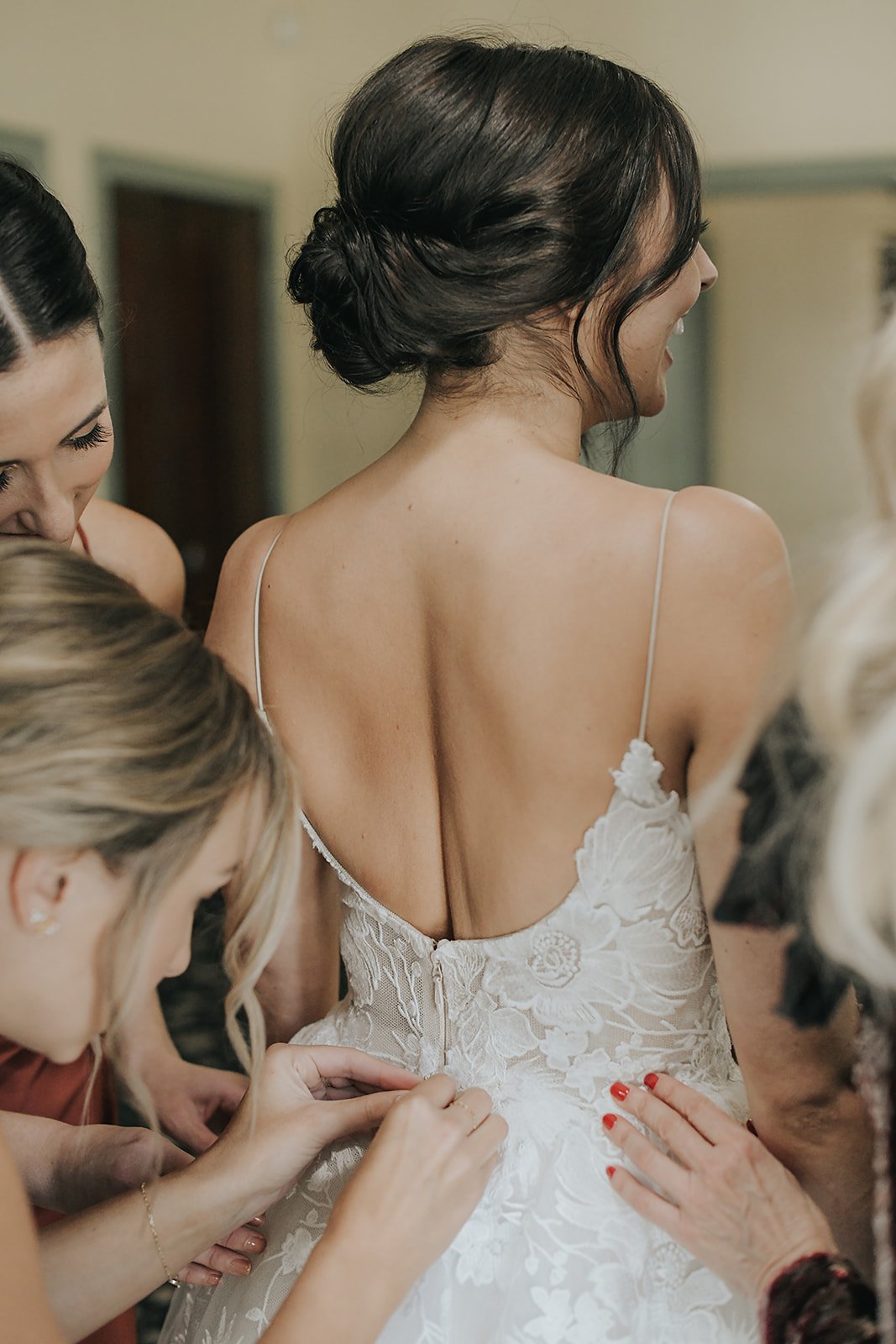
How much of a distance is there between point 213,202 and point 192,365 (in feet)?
2.18

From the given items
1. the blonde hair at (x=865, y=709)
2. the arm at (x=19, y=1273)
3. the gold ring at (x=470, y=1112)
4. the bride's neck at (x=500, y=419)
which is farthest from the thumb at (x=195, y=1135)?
the blonde hair at (x=865, y=709)

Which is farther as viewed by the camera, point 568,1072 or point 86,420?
point 86,420

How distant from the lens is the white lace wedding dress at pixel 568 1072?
1141 mm

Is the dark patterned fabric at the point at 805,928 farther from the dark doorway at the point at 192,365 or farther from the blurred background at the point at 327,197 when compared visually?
the dark doorway at the point at 192,365

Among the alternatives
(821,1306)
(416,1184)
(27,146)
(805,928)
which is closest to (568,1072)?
(416,1184)

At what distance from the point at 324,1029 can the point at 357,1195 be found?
14.0 inches

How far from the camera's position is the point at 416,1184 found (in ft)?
3.51

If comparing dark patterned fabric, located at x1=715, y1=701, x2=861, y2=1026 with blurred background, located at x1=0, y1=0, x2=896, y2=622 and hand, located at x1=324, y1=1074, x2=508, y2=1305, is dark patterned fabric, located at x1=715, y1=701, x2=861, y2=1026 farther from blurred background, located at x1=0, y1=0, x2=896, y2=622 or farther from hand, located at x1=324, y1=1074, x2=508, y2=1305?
blurred background, located at x1=0, y1=0, x2=896, y2=622

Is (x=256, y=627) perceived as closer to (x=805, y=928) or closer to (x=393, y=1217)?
(x=393, y=1217)

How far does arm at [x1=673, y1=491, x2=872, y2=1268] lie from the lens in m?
1.06

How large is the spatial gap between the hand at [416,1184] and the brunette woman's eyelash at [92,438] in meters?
0.74

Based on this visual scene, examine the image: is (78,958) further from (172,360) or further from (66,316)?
(172,360)

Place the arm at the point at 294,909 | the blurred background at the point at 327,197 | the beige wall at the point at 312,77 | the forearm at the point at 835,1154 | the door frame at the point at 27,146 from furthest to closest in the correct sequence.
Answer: the blurred background at the point at 327,197 < the beige wall at the point at 312,77 < the door frame at the point at 27,146 < the arm at the point at 294,909 < the forearm at the point at 835,1154

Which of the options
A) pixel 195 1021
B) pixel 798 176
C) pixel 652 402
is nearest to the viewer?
pixel 652 402
